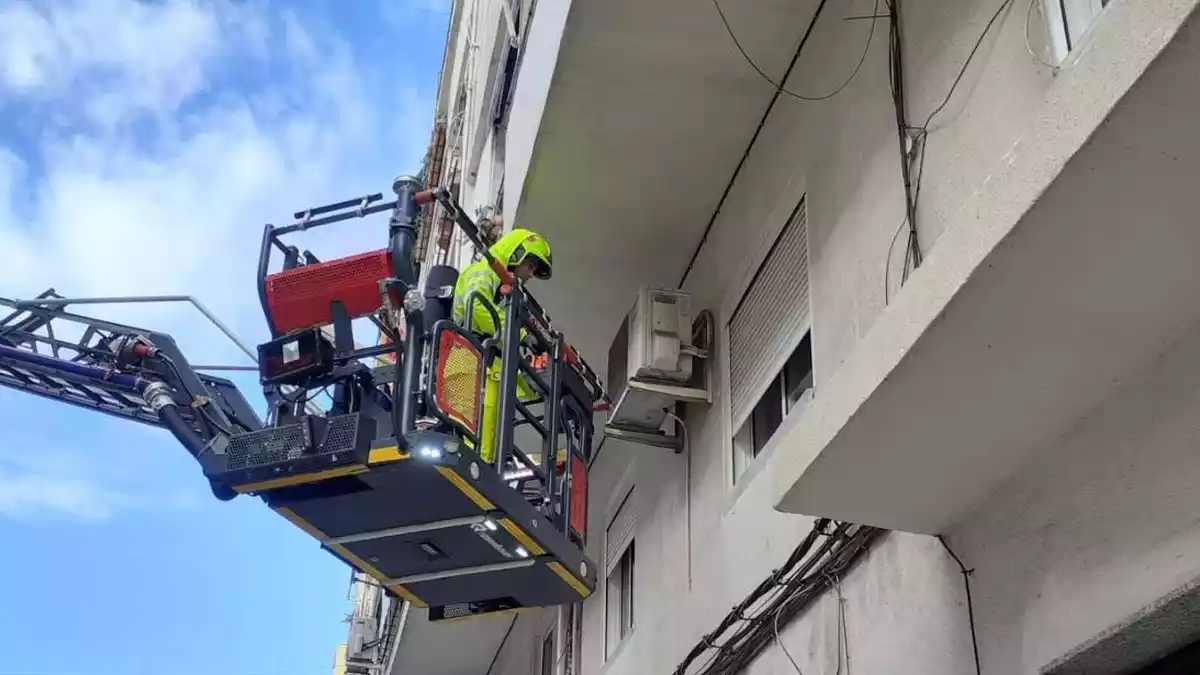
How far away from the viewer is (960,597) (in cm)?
384

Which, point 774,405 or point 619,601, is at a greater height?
point 774,405

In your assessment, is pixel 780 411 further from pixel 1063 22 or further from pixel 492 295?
pixel 1063 22

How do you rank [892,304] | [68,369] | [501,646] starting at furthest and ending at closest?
[501,646]
[68,369]
[892,304]

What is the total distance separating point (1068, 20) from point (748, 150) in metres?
3.08

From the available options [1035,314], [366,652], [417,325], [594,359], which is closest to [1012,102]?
[1035,314]

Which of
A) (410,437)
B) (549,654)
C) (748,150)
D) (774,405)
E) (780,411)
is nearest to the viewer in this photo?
(410,437)

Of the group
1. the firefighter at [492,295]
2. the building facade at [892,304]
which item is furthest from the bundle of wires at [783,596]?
the firefighter at [492,295]

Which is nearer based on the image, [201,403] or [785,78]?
[785,78]

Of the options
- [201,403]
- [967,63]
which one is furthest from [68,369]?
[967,63]

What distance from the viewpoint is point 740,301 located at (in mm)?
6879

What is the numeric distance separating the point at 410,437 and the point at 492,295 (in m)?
1.41

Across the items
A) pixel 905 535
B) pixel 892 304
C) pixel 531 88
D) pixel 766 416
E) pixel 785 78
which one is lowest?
pixel 905 535

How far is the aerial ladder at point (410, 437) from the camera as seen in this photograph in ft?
17.6

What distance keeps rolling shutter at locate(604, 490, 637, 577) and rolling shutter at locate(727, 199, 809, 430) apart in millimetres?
2423
